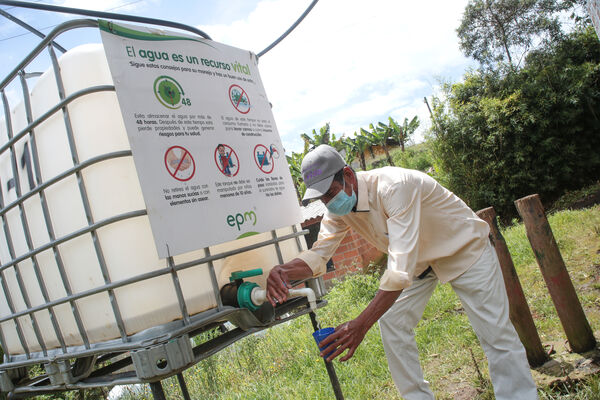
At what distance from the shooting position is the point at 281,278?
1.88 meters

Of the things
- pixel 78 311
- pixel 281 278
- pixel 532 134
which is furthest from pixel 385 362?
pixel 532 134

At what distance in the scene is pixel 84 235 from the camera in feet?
4.86

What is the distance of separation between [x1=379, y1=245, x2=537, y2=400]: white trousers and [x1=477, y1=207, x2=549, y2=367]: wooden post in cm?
49

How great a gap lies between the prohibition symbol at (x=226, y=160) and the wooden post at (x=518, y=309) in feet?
6.36

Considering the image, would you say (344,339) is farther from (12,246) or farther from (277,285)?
(12,246)

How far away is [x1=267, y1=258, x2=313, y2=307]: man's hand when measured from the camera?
1840mm

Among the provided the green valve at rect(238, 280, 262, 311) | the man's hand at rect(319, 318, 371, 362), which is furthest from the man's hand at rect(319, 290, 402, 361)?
the green valve at rect(238, 280, 262, 311)

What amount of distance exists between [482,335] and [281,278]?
1.30m

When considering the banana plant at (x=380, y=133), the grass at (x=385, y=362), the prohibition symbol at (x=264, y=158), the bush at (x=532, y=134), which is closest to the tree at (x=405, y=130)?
the banana plant at (x=380, y=133)

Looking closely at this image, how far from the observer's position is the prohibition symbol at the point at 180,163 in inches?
59.3

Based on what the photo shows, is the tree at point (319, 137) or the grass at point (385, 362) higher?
the tree at point (319, 137)

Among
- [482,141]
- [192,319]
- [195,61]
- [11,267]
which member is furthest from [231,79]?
[482,141]

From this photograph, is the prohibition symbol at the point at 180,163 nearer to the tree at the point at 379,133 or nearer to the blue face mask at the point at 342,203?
the blue face mask at the point at 342,203

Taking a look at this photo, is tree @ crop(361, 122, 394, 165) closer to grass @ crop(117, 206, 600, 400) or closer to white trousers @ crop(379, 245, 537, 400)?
grass @ crop(117, 206, 600, 400)
